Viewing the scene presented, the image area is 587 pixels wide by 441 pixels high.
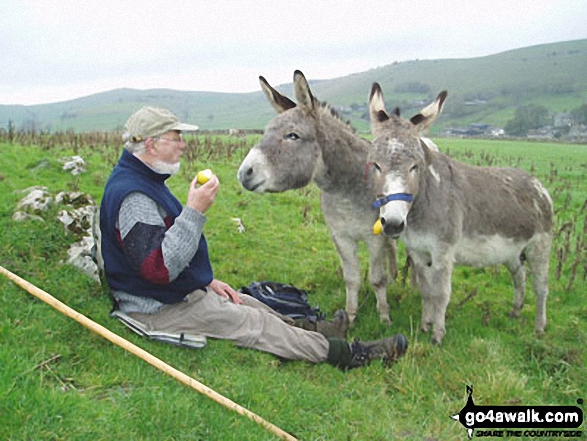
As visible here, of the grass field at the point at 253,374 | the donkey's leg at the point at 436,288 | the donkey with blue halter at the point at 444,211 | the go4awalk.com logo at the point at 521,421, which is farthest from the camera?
the donkey's leg at the point at 436,288

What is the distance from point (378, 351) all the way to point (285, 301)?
139cm

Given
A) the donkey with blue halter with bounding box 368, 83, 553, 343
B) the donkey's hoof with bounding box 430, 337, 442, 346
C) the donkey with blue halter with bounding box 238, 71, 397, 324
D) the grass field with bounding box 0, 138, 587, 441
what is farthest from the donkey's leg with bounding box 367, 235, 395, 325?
the donkey's hoof with bounding box 430, 337, 442, 346

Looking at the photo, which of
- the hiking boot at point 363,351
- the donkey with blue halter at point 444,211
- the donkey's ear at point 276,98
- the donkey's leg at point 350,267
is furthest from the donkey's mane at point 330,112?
the hiking boot at point 363,351

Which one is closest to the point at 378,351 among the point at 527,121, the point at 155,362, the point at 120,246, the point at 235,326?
the point at 235,326

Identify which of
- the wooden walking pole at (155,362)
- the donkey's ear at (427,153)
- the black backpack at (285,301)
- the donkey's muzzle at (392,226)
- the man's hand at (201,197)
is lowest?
the black backpack at (285,301)

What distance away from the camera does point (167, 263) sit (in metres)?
3.75

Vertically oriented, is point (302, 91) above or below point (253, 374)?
above

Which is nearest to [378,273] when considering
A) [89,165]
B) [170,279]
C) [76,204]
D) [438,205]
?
[438,205]

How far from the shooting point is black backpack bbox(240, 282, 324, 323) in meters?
5.68

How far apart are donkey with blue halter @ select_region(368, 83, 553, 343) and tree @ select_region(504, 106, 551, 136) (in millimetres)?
105518

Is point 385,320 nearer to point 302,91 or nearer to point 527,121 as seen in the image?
point 302,91

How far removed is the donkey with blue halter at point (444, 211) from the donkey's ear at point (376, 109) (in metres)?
0.01

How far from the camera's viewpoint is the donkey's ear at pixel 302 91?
5.13 m

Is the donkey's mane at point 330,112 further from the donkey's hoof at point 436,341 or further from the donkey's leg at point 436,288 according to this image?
the donkey's hoof at point 436,341
